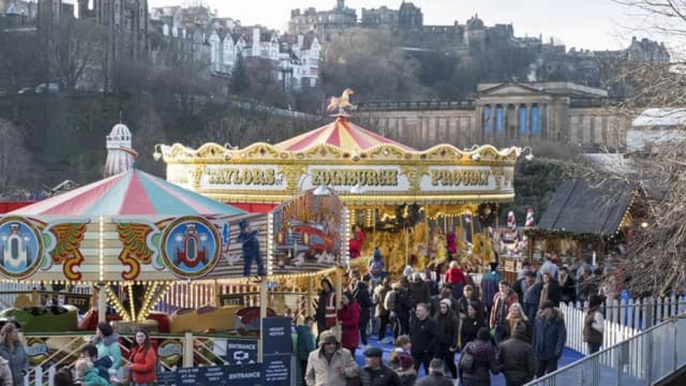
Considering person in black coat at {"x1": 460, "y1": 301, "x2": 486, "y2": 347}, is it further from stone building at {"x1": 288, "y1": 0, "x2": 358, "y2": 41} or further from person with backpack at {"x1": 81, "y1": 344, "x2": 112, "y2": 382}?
stone building at {"x1": 288, "y1": 0, "x2": 358, "y2": 41}

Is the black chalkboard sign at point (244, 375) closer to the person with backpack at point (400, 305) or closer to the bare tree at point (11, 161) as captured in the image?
the person with backpack at point (400, 305)

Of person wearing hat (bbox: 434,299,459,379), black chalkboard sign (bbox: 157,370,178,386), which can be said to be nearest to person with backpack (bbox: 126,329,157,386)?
black chalkboard sign (bbox: 157,370,178,386)

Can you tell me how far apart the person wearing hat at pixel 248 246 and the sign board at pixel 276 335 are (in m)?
1.18

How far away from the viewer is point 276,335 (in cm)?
1376

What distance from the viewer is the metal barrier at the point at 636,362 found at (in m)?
12.2

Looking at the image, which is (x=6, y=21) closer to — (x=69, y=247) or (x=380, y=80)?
(x=380, y=80)

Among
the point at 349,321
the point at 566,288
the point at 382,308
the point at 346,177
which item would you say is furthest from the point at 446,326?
the point at 346,177

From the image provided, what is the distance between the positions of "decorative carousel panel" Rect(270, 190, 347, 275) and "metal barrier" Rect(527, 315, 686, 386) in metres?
4.30

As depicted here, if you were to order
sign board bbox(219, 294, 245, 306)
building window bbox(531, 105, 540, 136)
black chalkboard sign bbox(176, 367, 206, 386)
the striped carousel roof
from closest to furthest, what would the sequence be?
black chalkboard sign bbox(176, 367, 206, 386)
sign board bbox(219, 294, 245, 306)
the striped carousel roof
building window bbox(531, 105, 540, 136)

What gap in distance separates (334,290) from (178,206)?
2.44 meters

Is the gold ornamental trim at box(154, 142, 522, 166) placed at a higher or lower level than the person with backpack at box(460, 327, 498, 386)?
higher

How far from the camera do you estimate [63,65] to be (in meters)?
87.4

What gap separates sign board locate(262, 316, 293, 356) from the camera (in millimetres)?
13672

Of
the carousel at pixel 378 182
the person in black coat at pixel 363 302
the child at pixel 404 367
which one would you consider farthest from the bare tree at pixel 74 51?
the child at pixel 404 367
